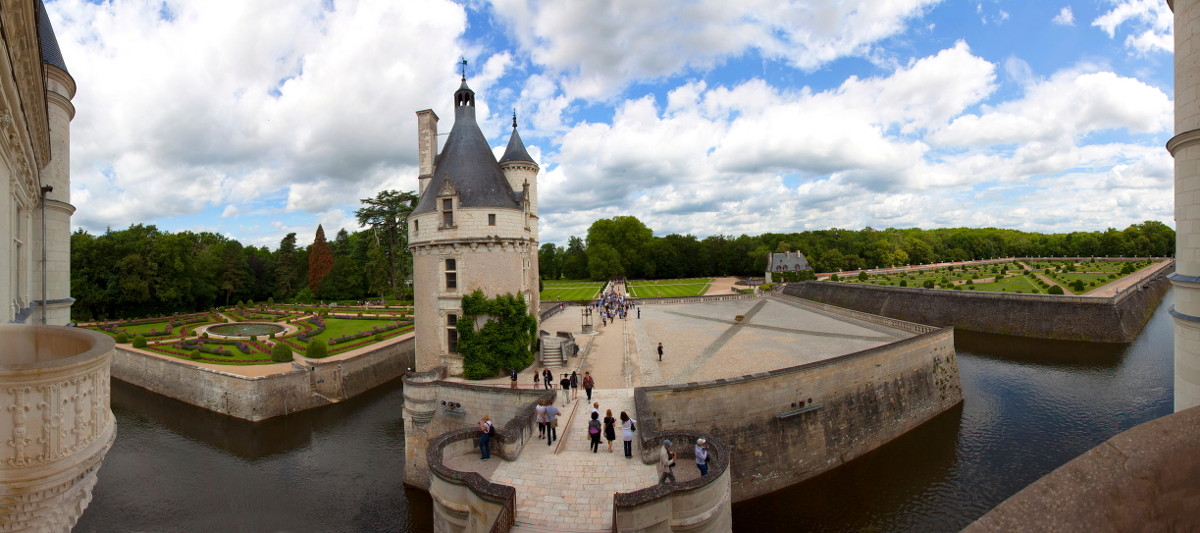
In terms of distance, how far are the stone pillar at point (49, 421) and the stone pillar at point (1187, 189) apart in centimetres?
1317

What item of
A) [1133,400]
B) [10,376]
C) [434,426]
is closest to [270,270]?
[434,426]

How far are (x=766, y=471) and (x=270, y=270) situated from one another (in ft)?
254

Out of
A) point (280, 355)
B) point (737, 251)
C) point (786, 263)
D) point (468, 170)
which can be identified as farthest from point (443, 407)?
point (737, 251)

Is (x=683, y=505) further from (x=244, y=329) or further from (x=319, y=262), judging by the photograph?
(x=319, y=262)

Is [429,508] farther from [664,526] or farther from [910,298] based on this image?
[910,298]

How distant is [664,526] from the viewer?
30.2 ft

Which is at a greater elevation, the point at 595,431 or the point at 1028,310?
the point at 1028,310

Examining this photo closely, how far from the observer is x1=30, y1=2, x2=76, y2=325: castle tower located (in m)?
11.3

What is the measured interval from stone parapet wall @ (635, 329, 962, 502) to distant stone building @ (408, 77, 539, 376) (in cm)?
771

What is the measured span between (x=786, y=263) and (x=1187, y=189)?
69036 millimetres

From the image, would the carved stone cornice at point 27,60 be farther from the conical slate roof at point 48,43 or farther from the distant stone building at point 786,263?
the distant stone building at point 786,263

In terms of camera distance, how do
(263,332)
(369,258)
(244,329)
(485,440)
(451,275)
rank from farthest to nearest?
1. (369,258)
2. (244,329)
3. (263,332)
4. (451,275)
5. (485,440)

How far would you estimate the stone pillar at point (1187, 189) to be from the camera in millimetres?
7441

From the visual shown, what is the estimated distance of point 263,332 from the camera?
4009 centimetres
